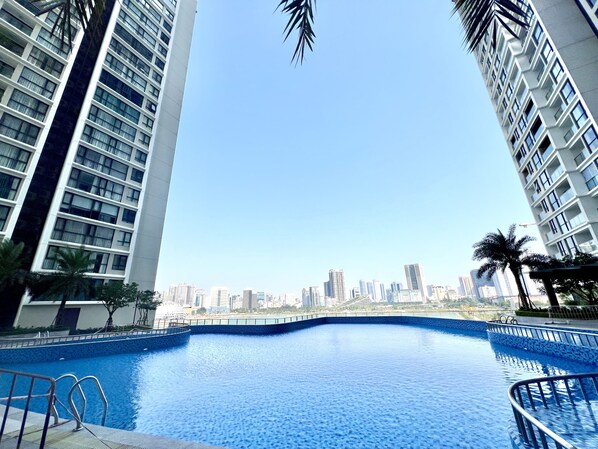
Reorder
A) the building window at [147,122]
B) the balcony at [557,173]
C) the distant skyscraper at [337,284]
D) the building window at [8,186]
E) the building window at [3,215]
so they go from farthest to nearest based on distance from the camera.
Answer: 1. the distant skyscraper at [337,284]
2. the building window at [147,122]
3. the balcony at [557,173]
4. the building window at [8,186]
5. the building window at [3,215]

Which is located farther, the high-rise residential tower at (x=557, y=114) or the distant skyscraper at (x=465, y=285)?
the distant skyscraper at (x=465, y=285)

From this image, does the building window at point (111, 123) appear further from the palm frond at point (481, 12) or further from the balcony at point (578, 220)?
the balcony at point (578, 220)

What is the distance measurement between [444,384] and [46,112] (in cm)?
3408

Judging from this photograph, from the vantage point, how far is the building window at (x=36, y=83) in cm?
2201

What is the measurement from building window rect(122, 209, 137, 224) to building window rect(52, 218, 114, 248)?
1.71m

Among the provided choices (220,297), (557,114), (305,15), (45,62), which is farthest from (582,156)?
(220,297)

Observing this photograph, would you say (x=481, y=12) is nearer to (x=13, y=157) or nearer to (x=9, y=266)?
(x=9, y=266)

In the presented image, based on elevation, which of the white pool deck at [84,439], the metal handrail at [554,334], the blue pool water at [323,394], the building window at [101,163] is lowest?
the blue pool water at [323,394]

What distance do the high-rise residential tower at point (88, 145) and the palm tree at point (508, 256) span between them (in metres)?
33.1

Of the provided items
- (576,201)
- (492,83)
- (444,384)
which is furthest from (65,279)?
(492,83)

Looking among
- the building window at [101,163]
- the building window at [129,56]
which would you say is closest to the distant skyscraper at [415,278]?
the building window at [101,163]

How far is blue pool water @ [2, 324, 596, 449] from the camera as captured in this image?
21.2 feet

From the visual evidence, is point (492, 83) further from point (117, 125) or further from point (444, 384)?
point (117, 125)

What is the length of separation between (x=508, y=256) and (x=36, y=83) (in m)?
43.6
